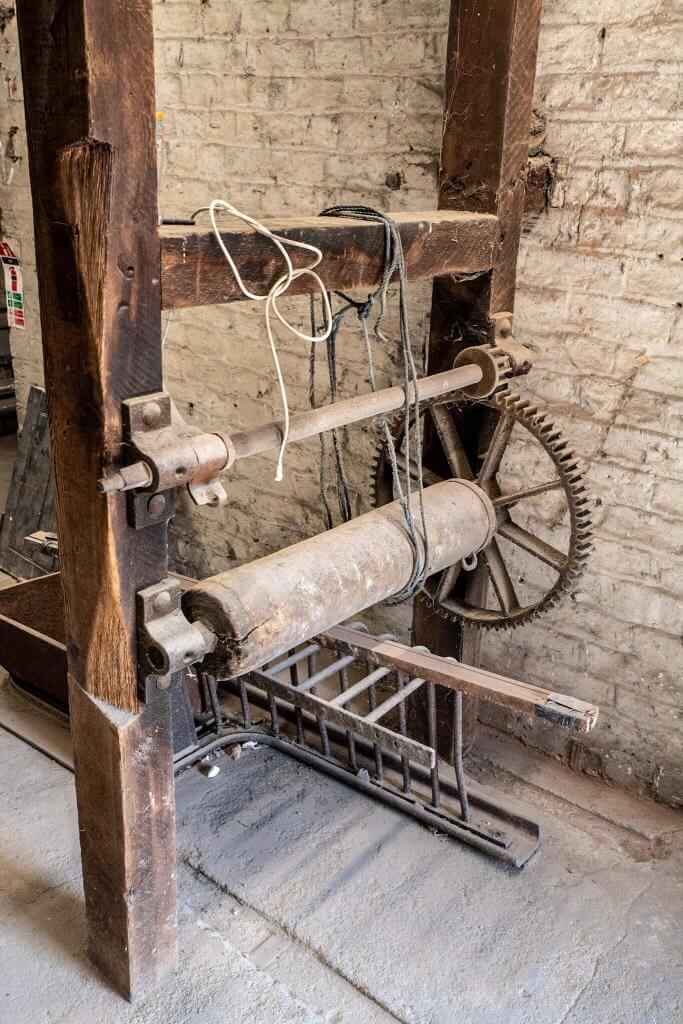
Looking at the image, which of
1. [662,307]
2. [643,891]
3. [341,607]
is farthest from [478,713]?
[662,307]

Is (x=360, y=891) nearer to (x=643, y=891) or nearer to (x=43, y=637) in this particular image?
(x=643, y=891)

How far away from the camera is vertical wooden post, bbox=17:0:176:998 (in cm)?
168

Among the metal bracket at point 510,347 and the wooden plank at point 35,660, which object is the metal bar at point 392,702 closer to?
the metal bracket at point 510,347

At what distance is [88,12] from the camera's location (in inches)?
63.0

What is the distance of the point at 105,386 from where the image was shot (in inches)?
72.3

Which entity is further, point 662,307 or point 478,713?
point 478,713

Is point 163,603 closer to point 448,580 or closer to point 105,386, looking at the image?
point 105,386

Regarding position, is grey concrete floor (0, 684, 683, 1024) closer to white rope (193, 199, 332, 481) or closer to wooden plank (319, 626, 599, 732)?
wooden plank (319, 626, 599, 732)

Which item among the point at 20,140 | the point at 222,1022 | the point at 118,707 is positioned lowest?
the point at 222,1022

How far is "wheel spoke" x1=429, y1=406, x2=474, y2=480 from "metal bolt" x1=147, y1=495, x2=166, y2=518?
1168 mm

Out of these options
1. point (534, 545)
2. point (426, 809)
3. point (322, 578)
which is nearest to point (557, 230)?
point (534, 545)

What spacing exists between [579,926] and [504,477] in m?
1.46

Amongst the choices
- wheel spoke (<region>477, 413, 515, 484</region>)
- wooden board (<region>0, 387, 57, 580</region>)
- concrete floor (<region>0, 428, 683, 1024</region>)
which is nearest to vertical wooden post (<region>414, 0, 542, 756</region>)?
wheel spoke (<region>477, 413, 515, 484</region>)

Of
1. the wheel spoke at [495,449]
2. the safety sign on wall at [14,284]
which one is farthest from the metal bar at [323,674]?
the safety sign on wall at [14,284]
